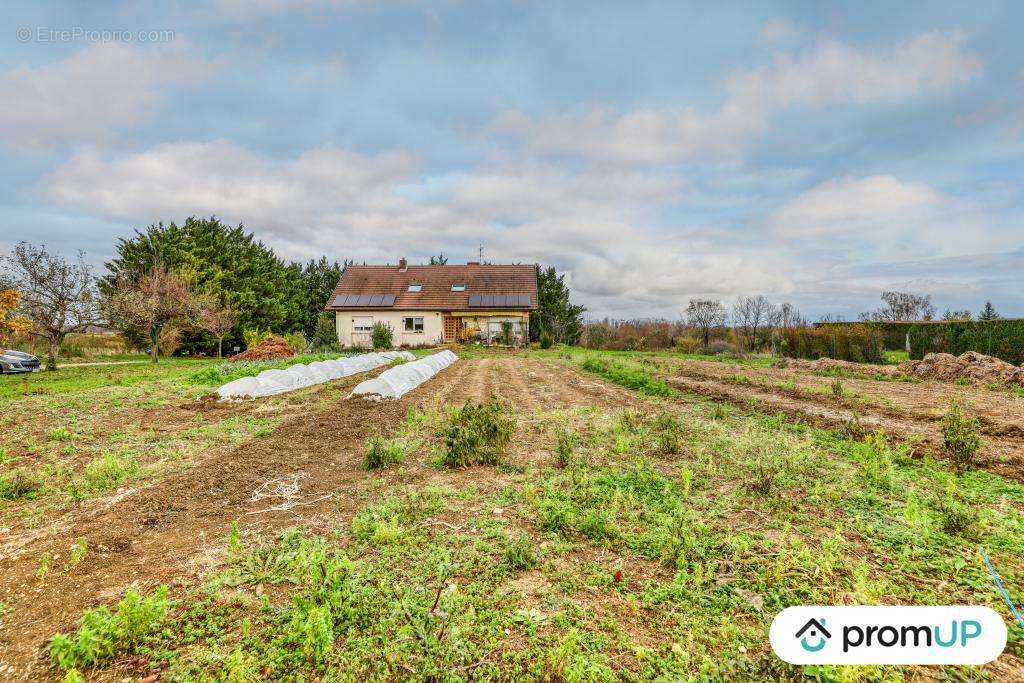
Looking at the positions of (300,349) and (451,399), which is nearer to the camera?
(451,399)

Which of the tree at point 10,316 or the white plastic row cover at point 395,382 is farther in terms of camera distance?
the tree at point 10,316

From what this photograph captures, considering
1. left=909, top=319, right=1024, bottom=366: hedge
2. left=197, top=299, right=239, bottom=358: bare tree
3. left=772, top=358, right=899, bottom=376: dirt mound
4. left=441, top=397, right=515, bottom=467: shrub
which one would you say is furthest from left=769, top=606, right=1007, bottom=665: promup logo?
left=197, top=299, right=239, bottom=358: bare tree

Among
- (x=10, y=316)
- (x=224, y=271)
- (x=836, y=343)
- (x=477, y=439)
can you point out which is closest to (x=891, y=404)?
(x=477, y=439)

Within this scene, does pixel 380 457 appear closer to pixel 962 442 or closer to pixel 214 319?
pixel 962 442

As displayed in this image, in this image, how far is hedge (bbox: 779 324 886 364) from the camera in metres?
17.2

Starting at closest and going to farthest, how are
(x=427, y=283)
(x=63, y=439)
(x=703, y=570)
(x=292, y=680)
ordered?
(x=292, y=680), (x=703, y=570), (x=63, y=439), (x=427, y=283)

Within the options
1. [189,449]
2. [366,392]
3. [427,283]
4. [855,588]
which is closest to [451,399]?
[366,392]

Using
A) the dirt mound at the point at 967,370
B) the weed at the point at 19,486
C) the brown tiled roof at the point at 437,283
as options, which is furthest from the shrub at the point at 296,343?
the dirt mound at the point at 967,370

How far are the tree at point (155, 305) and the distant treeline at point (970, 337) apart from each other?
1126 inches

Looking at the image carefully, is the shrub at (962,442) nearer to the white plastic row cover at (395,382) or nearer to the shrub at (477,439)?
the shrub at (477,439)

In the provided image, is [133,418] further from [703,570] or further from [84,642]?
[703,570]

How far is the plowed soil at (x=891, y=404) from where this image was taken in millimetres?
5668

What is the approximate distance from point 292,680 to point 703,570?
263cm

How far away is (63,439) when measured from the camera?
6418 millimetres
